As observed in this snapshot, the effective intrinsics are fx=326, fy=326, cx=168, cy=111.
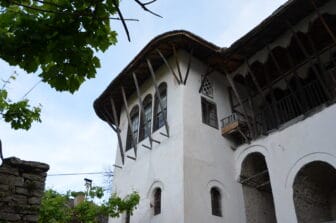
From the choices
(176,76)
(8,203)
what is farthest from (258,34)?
(8,203)

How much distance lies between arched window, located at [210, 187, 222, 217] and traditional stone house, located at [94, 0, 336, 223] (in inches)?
1.1

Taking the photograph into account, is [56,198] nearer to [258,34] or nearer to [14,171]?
[14,171]

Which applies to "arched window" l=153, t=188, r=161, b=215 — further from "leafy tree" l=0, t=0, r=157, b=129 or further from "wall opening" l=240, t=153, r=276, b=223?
"leafy tree" l=0, t=0, r=157, b=129

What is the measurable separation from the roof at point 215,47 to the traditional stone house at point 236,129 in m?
0.03

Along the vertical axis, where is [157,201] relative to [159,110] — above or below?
below

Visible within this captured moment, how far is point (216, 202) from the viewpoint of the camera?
9.09 meters

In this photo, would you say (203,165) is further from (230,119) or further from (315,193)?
(315,193)

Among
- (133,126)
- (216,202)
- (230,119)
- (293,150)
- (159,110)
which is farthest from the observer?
(133,126)

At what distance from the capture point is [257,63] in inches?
427

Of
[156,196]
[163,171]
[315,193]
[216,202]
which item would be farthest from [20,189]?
[315,193]

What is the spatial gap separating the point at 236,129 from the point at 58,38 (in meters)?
8.28

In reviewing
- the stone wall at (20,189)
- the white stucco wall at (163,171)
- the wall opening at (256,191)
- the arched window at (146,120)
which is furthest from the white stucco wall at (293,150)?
the stone wall at (20,189)

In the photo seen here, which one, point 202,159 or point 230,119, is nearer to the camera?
Result: point 202,159

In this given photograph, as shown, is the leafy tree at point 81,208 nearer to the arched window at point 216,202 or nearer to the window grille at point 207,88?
the arched window at point 216,202
